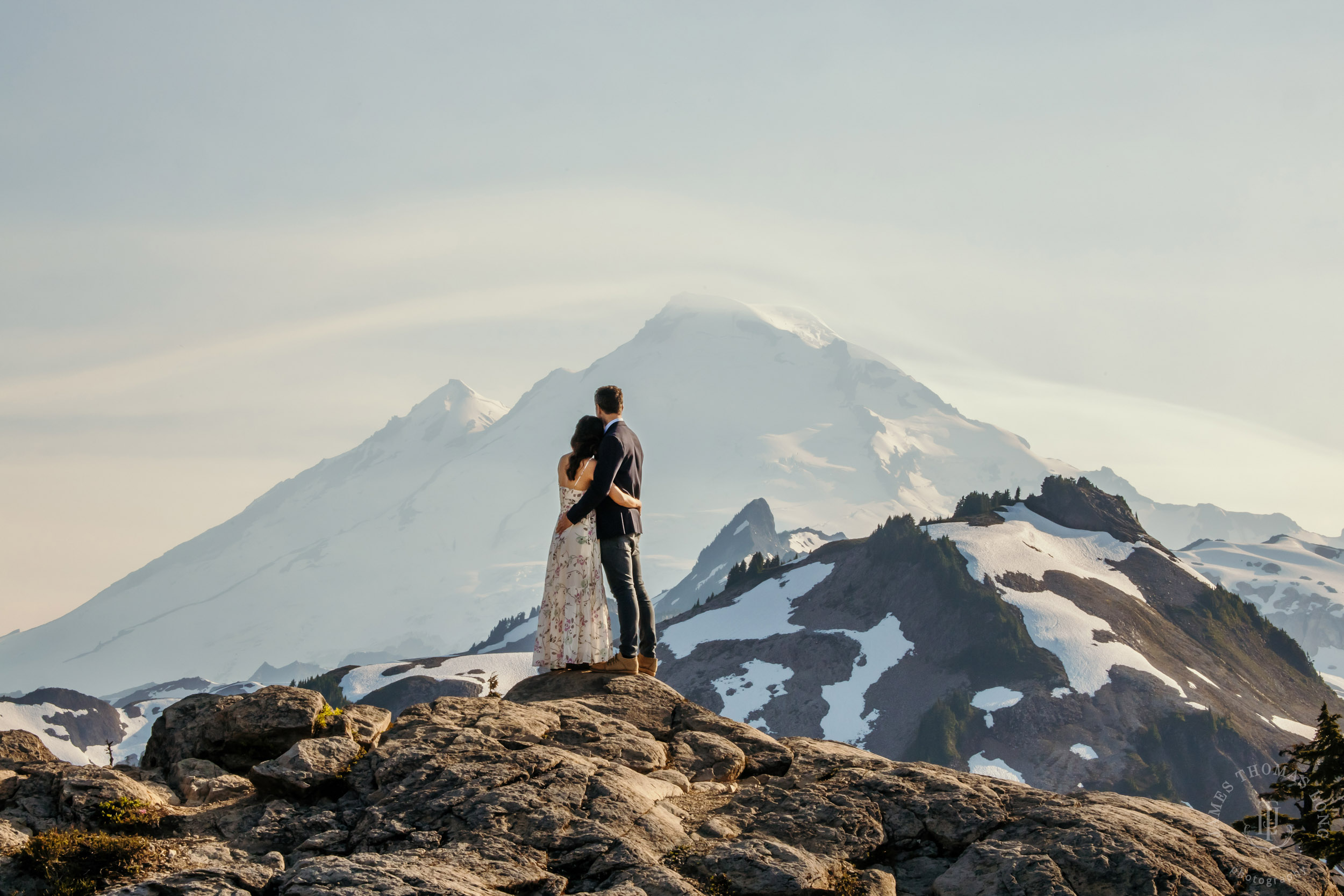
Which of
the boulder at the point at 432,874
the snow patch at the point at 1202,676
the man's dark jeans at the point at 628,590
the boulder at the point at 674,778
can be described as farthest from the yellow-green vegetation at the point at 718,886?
the snow patch at the point at 1202,676

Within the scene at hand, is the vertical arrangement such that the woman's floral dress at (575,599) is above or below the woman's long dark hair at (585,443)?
below

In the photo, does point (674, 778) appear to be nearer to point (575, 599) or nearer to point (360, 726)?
point (575, 599)

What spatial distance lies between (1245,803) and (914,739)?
124 feet

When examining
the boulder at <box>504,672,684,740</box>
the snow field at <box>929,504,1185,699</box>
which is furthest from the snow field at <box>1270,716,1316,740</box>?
the boulder at <box>504,672,684,740</box>

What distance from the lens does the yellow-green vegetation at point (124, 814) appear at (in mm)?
10664

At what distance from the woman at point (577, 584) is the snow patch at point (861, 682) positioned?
11035cm

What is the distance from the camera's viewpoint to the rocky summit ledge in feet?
31.7

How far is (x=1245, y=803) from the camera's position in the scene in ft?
388

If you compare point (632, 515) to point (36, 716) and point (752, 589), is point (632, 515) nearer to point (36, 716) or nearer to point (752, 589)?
point (752, 589)

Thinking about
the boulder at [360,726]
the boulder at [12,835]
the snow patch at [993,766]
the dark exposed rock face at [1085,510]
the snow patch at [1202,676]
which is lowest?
the snow patch at [993,766]

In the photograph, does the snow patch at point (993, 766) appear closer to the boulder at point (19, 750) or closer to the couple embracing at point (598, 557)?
the couple embracing at point (598, 557)

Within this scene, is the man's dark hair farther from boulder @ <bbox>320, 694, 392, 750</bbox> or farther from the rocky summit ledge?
boulder @ <bbox>320, 694, 392, 750</bbox>

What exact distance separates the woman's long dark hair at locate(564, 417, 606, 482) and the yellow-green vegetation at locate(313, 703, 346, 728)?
176 inches

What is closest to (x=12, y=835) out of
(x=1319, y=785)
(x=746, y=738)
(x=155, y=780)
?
(x=155, y=780)
